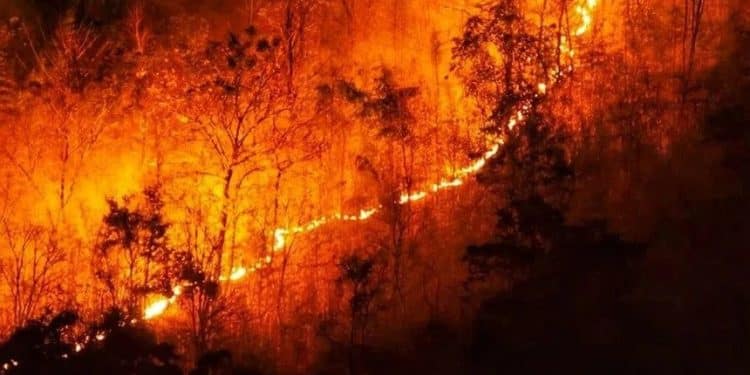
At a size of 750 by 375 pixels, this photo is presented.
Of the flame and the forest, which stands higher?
the forest

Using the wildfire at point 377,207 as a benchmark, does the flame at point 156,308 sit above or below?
below

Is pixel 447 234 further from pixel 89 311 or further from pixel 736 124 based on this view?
pixel 89 311

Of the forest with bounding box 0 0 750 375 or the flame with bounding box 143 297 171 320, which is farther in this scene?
the flame with bounding box 143 297 171 320

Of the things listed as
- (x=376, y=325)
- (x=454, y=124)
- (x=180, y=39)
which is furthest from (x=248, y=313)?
(x=180, y=39)

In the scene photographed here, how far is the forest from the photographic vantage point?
753 cm

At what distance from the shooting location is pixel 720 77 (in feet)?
35.1

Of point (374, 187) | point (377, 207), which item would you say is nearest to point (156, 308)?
point (377, 207)

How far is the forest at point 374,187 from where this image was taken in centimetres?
753

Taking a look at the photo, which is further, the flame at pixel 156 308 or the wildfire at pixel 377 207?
the wildfire at pixel 377 207

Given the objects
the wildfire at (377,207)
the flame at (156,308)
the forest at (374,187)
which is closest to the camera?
the forest at (374,187)

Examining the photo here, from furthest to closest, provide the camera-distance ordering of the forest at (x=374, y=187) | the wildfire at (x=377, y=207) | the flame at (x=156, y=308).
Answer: the wildfire at (x=377, y=207)
the flame at (x=156, y=308)
the forest at (x=374, y=187)

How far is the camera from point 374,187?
1052 centimetres

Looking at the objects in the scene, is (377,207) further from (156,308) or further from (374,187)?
(156,308)

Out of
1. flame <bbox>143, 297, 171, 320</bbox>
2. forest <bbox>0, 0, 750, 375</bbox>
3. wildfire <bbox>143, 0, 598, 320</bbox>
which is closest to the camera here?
forest <bbox>0, 0, 750, 375</bbox>
